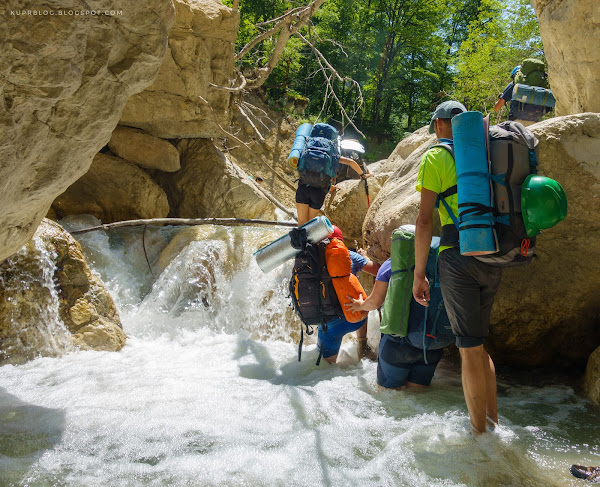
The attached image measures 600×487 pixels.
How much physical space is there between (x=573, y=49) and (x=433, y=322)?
15.6 ft

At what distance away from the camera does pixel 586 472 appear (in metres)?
2.48

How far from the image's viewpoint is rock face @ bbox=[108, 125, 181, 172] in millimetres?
8906

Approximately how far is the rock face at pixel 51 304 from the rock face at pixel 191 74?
150 inches

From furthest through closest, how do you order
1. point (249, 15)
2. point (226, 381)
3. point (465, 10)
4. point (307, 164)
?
point (465, 10) → point (249, 15) → point (307, 164) → point (226, 381)

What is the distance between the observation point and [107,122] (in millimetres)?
3061

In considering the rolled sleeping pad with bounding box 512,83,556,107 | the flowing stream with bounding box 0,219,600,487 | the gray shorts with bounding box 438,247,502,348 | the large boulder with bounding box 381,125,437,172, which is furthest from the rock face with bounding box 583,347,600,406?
the large boulder with bounding box 381,125,437,172

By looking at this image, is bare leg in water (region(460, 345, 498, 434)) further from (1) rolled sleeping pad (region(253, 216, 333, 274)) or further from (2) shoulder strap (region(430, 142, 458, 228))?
(1) rolled sleeping pad (region(253, 216, 333, 274))

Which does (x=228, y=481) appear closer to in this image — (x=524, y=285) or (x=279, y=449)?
(x=279, y=449)

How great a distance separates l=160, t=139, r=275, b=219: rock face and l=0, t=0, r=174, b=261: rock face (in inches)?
259

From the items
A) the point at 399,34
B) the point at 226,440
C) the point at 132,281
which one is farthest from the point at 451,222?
the point at 399,34

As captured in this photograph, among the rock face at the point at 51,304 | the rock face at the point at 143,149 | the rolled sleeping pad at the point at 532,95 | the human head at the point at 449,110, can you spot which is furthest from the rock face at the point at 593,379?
the rock face at the point at 143,149

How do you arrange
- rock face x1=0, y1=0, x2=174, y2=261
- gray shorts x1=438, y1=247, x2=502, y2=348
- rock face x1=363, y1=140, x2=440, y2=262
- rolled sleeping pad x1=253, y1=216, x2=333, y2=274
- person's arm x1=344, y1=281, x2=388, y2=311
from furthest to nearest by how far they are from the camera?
rock face x1=363, y1=140, x2=440, y2=262, rolled sleeping pad x1=253, y1=216, x2=333, y2=274, person's arm x1=344, y1=281, x2=388, y2=311, gray shorts x1=438, y1=247, x2=502, y2=348, rock face x1=0, y1=0, x2=174, y2=261

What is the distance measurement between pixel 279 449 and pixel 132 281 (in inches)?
194

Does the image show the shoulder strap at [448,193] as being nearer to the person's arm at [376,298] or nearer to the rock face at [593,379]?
the person's arm at [376,298]
